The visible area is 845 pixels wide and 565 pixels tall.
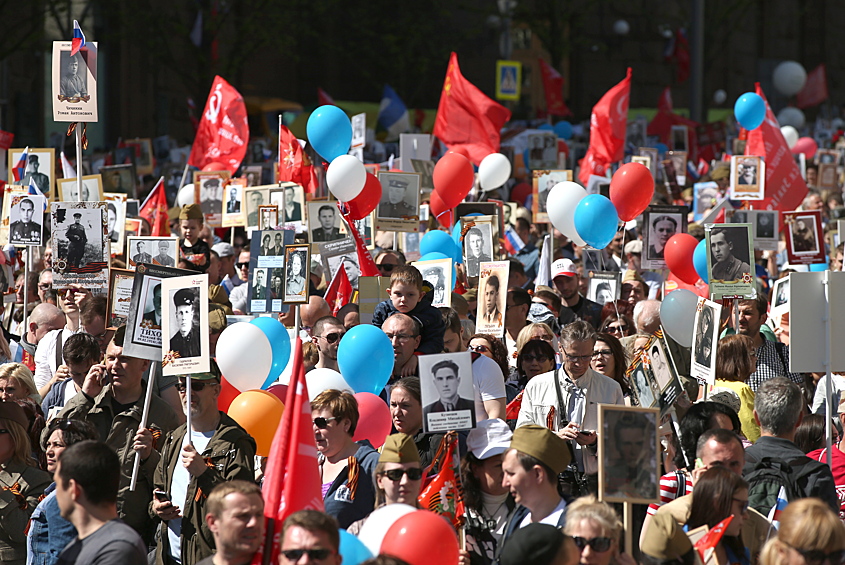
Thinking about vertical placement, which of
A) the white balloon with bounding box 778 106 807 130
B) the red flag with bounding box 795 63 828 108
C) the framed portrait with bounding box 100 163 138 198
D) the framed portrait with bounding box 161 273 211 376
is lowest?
the framed portrait with bounding box 161 273 211 376

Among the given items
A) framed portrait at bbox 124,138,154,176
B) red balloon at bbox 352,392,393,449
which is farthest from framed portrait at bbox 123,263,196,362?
framed portrait at bbox 124,138,154,176

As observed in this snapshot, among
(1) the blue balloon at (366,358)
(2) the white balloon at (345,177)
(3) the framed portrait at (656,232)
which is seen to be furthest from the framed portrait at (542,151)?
(1) the blue balloon at (366,358)

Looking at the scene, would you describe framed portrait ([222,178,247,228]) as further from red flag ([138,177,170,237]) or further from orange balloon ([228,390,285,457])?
orange balloon ([228,390,285,457])

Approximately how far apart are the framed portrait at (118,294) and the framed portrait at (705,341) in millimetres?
3153

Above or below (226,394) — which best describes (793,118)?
above

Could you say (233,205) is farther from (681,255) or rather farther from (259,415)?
(259,415)

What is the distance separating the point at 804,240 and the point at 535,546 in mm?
6678

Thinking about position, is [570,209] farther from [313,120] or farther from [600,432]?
[600,432]

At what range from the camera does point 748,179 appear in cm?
1220

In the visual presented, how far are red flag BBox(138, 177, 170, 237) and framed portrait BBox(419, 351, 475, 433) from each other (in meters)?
6.29

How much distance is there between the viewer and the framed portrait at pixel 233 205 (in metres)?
11.1

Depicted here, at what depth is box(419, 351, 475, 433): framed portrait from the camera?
16.0ft

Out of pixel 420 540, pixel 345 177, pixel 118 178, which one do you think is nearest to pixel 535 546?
pixel 420 540

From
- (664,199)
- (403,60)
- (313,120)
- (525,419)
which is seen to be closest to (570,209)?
(313,120)
